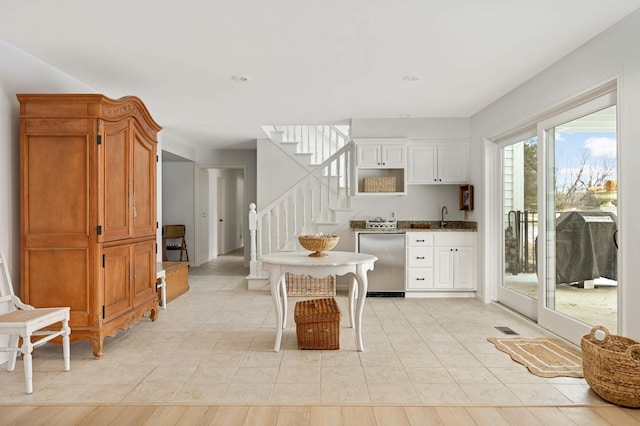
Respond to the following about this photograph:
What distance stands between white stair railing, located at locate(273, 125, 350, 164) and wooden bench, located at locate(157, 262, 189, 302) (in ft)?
9.58

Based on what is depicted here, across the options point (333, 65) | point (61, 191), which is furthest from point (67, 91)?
point (333, 65)

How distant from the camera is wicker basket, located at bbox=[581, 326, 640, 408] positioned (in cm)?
242

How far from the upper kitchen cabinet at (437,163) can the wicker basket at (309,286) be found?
6.19 feet

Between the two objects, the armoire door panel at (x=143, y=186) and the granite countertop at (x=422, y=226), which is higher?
the armoire door panel at (x=143, y=186)

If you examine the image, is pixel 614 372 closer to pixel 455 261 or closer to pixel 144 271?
pixel 455 261

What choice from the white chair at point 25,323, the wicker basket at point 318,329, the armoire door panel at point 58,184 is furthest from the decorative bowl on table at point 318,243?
the white chair at point 25,323

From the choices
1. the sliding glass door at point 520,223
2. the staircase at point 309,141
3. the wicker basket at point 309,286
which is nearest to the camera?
the sliding glass door at point 520,223

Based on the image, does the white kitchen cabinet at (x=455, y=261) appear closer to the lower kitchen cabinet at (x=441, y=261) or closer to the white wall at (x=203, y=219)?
the lower kitchen cabinet at (x=441, y=261)

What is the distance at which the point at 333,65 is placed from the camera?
12.5 ft

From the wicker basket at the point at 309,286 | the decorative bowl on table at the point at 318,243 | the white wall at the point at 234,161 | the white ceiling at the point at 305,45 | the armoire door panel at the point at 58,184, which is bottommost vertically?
the wicker basket at the point at 309,286

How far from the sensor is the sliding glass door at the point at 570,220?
327 cm

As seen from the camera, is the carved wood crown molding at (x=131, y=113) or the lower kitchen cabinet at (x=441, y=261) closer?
the carved wood crown molding at (x=131, y=113)

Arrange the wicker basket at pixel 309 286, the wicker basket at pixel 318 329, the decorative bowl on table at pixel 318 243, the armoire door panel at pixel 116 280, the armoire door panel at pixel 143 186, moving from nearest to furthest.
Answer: the armoire door panel at pixel 116 280, the wicker basket at pixel 318 329, the decorative bowl on table at pixel 318 243, the armoire door panel at pixel 143 186, the wicker basket at pixel 309 286

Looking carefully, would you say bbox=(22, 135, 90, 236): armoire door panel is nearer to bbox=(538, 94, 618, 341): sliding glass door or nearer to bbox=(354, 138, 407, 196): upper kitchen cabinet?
bbox=(354, 138, 407, 196): upper kitchen cabinet
